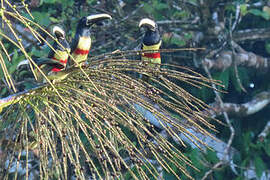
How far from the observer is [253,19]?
407 cm

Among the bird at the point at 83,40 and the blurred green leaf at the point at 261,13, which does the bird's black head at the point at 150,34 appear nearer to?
the bird at the point at 83,40

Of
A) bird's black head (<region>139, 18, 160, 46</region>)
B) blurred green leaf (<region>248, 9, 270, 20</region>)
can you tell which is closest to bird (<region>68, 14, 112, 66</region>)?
bird's black head (<region>139, 18, 160, 46</region>)

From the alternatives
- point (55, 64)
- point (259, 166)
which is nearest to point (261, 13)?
point (259, 166)

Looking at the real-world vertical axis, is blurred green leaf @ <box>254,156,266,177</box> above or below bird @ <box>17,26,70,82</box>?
below

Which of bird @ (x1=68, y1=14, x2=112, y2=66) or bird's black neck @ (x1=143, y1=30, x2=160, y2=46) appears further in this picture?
bird's black neck @ (x1=143, y1=30, x2=160, y2=46)

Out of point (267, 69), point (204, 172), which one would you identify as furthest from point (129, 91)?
point (267, 69)

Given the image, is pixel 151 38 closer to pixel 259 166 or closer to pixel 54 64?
pixel 54 64

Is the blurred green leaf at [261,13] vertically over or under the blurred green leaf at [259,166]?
over

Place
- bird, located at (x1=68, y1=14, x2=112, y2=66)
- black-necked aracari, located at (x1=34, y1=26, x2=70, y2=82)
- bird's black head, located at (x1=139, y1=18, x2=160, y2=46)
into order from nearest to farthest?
black-necked aracari, located at (x1=34, y1=26, x2=70, y2=82) → bird, located at (x1=68, y1=14, x2=112, y2=66) → bird's black head, located at (x1=139, y1=18, x2=160, y2=46)

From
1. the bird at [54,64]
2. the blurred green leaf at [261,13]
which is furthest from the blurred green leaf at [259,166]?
the bird at [54,64]

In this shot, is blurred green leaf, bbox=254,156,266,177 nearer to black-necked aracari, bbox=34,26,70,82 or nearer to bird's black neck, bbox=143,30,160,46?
bird's black neck, bbox=143,30,160,46

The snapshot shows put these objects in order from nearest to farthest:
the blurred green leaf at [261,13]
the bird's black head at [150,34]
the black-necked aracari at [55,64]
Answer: the black-necked aracari at [55,64] → the bird's black head at [150,34] → the blurred green leaf at [261,13]

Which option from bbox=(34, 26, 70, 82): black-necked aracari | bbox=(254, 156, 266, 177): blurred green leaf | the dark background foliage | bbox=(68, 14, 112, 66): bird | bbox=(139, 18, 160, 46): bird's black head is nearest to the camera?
bbox=(34, 26, 70, 82): black-necked aracari

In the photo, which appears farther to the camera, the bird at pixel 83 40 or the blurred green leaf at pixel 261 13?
the blurred green leaf at pixel 261 13
